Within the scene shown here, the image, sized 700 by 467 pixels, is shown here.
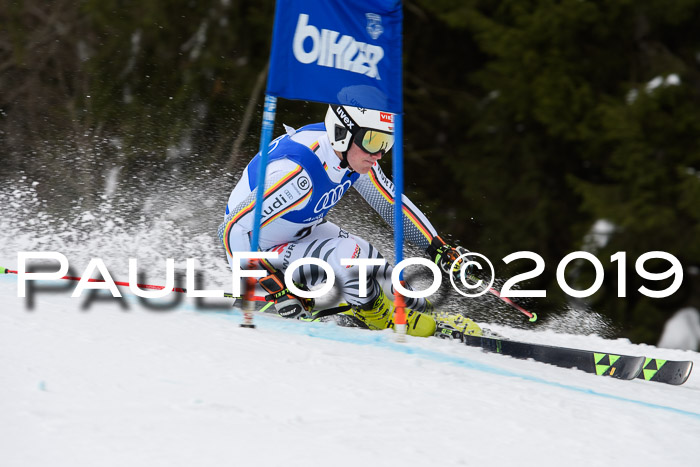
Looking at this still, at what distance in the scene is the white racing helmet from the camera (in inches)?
145

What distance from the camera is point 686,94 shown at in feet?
27.9

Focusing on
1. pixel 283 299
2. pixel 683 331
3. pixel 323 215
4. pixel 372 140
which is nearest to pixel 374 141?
pixel 372 140

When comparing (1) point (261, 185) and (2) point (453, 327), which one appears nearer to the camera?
(1) point (261, 185)

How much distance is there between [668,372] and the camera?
348 centimetres

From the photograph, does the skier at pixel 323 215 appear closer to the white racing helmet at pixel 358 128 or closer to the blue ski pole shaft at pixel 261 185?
the white racing helmet at pixel 358 128

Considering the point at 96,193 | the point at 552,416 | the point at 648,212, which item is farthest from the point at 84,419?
the point at 648,212

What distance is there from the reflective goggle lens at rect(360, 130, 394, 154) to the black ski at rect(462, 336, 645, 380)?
1.07 m

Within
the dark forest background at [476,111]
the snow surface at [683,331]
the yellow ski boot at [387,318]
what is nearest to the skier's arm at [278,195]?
the yellow ski boot at [387,318]

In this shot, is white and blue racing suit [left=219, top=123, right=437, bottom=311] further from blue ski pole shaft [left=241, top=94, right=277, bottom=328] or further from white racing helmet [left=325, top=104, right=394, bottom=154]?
blue ski pole shaft [left=241, top=94, right=277, bottom=328]

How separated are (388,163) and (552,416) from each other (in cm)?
761

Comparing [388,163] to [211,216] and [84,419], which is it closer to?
[211,216]

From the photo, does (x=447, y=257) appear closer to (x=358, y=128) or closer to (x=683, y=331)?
(x=358, y=128)

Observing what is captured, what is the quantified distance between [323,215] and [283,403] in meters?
1.87

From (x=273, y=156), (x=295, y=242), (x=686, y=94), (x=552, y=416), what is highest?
(x=686, y=94)
